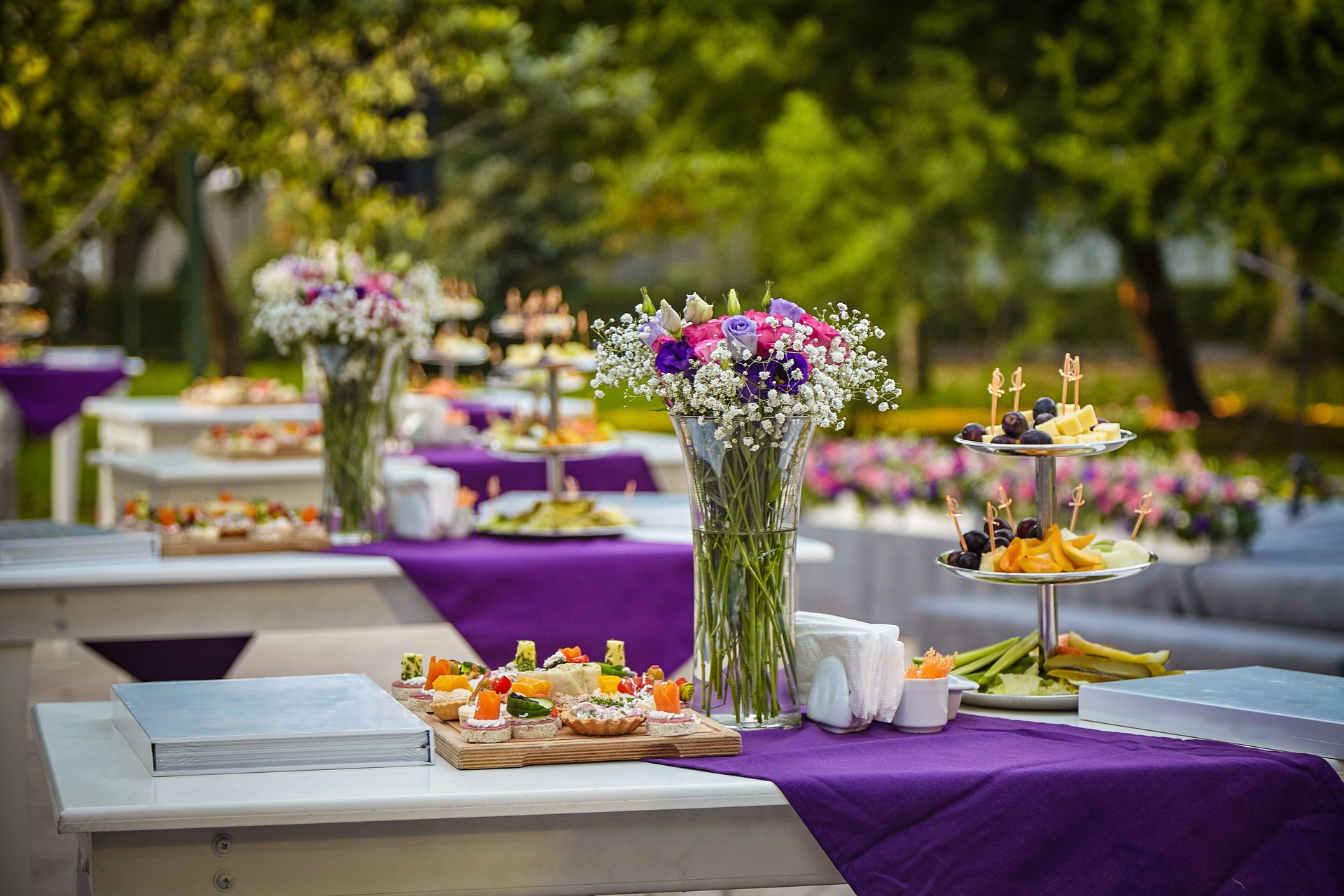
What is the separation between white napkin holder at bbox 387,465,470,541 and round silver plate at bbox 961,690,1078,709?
1.48 meters

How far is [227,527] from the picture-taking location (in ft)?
10.4

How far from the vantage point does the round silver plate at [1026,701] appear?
202 cm

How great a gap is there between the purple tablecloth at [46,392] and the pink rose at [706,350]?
603 centimetres

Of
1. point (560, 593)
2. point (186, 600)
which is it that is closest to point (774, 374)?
point (560, 593)

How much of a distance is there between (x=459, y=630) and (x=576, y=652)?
1.03 metres

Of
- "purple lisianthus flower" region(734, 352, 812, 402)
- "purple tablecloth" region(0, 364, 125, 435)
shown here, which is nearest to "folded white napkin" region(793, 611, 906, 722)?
"purple lisianthus flower" region(734, 352, 812, 402)

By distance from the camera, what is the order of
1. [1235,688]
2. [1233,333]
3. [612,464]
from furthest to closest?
[1233,333] → [612,464] → [1235,688]

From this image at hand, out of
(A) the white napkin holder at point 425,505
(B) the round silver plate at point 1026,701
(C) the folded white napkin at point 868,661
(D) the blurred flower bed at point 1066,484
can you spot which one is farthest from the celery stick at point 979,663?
(D) the blurred flower bed at point 1066,484

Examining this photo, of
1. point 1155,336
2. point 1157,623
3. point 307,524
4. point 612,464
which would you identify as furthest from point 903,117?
point 307,524

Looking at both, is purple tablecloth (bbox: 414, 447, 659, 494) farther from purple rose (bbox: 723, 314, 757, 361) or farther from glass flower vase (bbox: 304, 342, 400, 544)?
purple rose (bbox: 723, 314, 757, 361)

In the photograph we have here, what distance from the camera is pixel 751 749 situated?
A: 1.80m

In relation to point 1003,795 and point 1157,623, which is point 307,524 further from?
point 1157,623

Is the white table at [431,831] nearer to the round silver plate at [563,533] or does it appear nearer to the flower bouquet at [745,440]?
the flower bouquet at [745,440]

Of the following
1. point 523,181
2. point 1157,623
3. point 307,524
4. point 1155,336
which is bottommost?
point 1157,623
